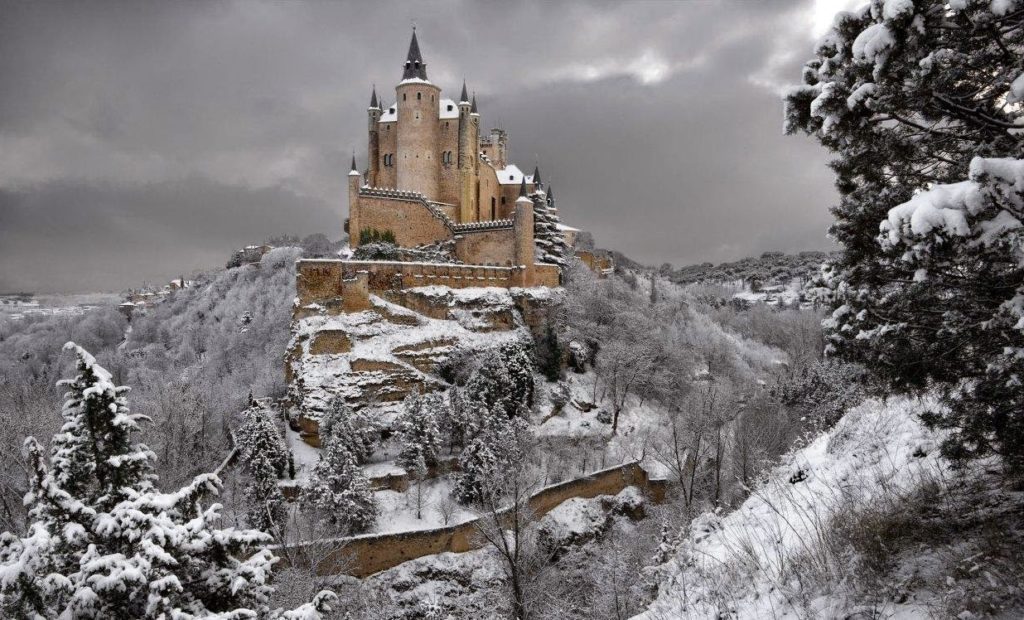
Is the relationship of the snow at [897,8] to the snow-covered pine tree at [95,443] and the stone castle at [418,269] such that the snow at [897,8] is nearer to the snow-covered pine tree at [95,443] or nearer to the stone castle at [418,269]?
the snow-covered pine tree at [95,443]

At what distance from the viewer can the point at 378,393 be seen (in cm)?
2539

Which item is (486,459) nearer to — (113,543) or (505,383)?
(505,383)

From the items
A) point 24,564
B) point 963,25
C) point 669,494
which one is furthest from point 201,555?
point 669,494

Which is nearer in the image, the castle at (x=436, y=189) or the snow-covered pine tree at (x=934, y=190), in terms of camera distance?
the snow-covered pine tree at (x=934, y=190)

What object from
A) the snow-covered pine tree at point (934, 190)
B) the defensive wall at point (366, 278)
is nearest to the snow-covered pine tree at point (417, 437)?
the defensive wall at point (366, 278)

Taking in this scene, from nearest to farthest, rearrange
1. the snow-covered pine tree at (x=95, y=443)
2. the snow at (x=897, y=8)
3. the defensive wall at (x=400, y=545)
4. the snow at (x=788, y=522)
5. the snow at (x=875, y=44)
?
1. the snow at (x=897, y=8)
2. the snow at (x=875, y=44)
3. the snow at (x=788, y=522)
4. the snow-covered pine tree at (x=95, y=443)
5. the defensive wall at (x=400, y=545)

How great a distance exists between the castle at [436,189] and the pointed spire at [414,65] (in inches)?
2.6

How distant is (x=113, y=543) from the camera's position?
5.19 metres

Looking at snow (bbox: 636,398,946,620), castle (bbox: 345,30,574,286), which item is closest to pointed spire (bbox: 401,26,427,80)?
castle (bbox: 345,30,574,286)

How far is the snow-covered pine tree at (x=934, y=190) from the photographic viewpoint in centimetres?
312

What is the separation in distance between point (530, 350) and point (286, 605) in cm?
1982

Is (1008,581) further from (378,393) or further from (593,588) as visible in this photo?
(378,393)

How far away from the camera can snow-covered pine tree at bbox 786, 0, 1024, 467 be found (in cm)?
Answer: 312

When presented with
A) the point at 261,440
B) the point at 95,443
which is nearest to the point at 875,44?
the point at 95,443
